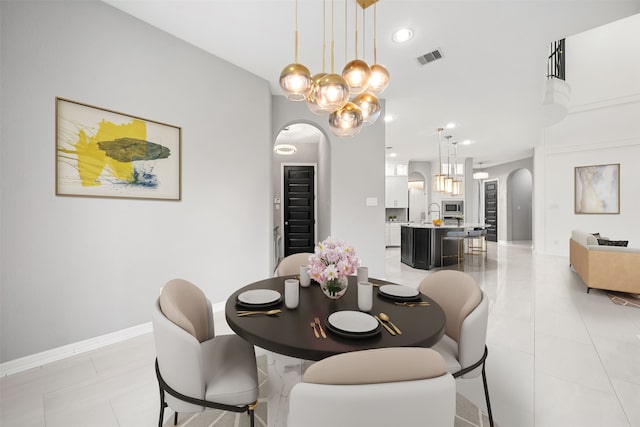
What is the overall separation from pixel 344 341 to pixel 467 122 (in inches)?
226

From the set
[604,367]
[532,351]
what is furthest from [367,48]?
[604,367]

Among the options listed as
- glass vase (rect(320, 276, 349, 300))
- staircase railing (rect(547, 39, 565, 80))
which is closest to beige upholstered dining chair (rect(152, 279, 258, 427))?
glass vase (rect(320, 276, 349, 300))

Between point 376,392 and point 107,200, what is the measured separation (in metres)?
2.67

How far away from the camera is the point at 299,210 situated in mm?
6855

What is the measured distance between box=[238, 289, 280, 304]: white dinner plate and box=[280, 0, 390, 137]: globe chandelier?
1193 millimetres

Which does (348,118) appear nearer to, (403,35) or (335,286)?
(335,286)

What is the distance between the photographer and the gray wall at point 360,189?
169 inches

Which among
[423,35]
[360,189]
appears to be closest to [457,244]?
[360,189]

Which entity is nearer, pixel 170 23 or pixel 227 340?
pixel 227 340

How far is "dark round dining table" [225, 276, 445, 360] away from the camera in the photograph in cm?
105

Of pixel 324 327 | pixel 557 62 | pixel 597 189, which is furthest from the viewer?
pixel 597 189

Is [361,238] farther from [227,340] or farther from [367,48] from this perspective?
[227,340]

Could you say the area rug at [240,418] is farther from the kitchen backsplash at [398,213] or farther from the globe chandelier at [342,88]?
the kitchen backsplash at [398,213]

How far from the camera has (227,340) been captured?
1590 mm
